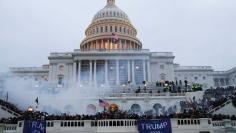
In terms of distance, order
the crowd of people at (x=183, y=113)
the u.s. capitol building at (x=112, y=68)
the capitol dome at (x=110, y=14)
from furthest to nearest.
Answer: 1. the capitol dome at (x=110, y=14)
2. the u.s. capitol building at (x=112, y=68)
3. the crowd of people at (x=183, y=113)

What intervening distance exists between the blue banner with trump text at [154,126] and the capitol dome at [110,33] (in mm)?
80307

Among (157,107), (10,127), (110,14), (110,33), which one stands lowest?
(10,127)

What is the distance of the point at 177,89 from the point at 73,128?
40.2 meters

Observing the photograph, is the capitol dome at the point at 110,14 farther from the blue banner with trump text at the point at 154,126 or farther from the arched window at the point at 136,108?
the blue banner with trump text at the point at 154,126

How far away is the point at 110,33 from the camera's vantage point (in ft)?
391

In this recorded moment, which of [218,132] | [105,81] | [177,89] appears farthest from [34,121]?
[105,81]

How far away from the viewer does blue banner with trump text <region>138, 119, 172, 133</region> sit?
101 feet

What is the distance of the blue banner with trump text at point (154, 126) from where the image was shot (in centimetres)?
3092

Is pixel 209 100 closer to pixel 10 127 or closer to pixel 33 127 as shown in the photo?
pixel 33 127

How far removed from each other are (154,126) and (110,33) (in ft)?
296

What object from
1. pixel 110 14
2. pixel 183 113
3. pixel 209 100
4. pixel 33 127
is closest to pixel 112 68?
pixel 110 14

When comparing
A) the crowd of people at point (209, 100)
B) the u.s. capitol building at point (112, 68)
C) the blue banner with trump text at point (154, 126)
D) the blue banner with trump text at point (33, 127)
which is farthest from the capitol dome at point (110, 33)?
the blue banner with trump text at point (33, 127)

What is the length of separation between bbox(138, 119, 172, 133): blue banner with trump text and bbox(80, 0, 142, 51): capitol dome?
80307mm

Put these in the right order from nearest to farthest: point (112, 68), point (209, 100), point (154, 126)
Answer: point (154, 126) → point (209, 100) → point (112, 68)
